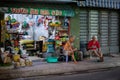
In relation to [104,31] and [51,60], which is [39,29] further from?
[104,31]

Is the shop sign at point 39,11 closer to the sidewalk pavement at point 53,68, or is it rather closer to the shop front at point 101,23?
the shop front at point 101,23

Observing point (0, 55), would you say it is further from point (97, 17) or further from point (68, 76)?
point (97, 17)

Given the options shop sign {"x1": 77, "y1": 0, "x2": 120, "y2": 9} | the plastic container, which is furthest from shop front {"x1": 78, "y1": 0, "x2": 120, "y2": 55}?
the plastic container

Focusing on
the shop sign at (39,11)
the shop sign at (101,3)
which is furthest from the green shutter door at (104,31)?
the shop sign at (39,11)

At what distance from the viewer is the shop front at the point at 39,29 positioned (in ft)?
65.7

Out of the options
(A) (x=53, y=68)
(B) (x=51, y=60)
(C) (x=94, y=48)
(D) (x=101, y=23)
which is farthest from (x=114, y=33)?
(A) (x=53, y=68)

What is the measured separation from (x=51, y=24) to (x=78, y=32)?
1705mm

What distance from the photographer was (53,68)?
17391mm

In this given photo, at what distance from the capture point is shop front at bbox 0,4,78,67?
20013 millimetres

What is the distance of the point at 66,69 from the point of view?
17484 millimetres

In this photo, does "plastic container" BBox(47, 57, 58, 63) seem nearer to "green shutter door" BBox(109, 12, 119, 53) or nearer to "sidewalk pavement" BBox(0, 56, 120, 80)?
"sidewalk pavement" BBox(0, 56, 120, 80)

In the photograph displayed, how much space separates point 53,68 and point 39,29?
16.5 feet

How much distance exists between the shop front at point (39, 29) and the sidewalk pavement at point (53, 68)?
1.72 m

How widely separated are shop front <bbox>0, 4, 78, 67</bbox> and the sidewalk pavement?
1717 millimetres
